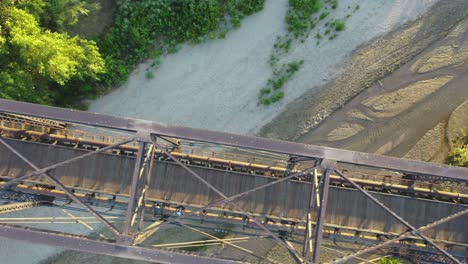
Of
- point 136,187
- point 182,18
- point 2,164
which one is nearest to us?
point 136,187

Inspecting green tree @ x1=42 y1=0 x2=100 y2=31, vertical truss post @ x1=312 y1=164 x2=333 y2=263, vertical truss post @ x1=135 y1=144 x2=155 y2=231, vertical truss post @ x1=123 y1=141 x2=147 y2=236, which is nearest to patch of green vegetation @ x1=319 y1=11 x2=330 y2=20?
vertical truss post @ x1=312 y1=164 x2=333 y2=263

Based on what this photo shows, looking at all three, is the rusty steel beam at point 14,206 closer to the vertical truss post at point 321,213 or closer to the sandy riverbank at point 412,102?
the vertical truss post at point 321,213

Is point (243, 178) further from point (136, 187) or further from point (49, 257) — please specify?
point (49, 257)

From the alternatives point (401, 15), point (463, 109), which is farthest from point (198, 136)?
point (463, 109)

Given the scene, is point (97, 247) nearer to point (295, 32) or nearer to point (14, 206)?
point (14, 206)

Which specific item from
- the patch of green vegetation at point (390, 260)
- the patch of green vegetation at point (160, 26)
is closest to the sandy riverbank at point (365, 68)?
the patch of green vegetation at point (160, 26)
